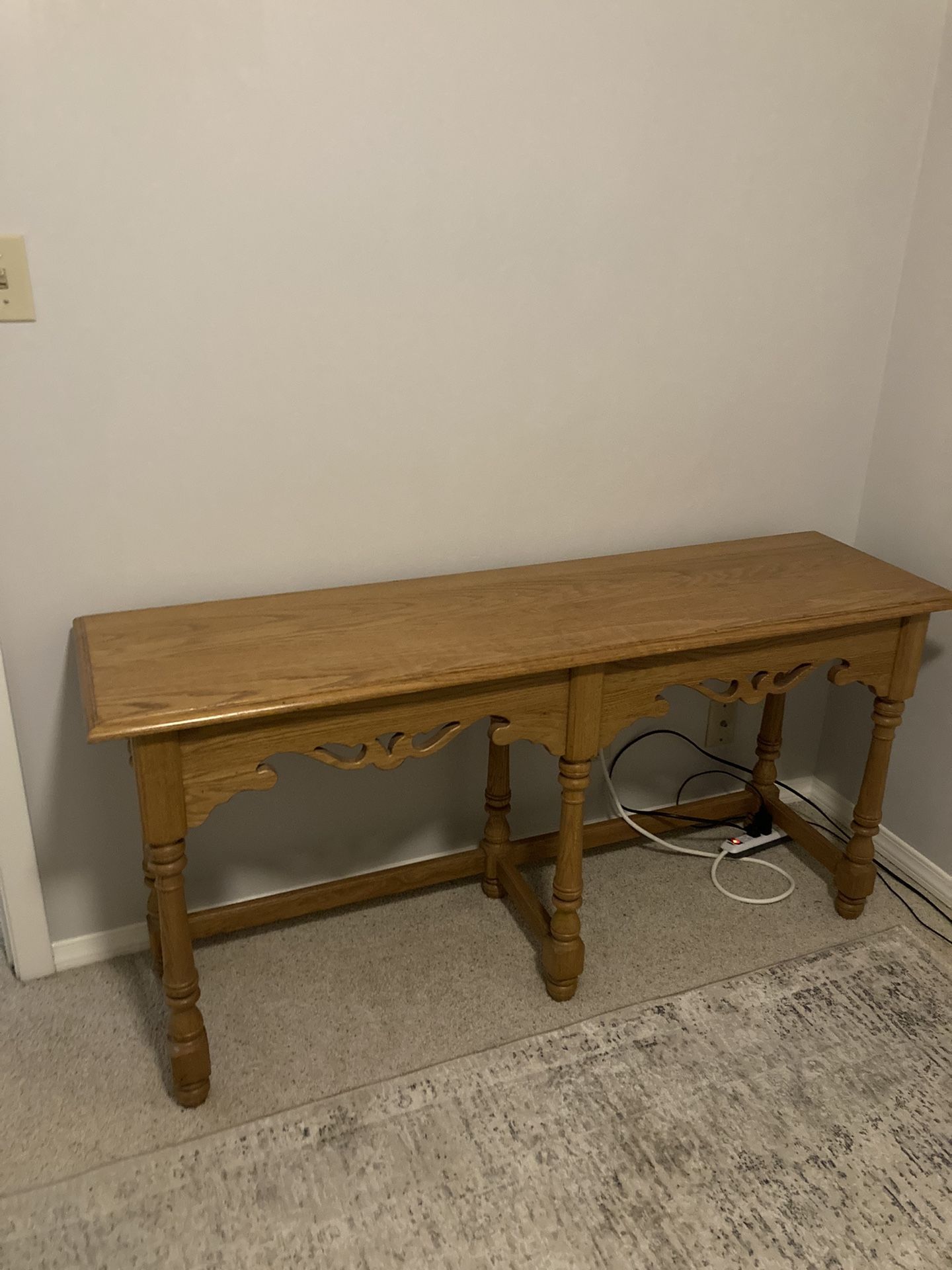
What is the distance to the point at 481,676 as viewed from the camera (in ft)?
4.83

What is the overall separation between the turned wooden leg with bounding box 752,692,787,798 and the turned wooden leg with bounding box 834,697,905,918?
0.89 ft

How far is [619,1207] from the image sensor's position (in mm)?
1444

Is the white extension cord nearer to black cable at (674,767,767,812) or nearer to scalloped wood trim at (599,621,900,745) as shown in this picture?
black cable at (674,767,767,812)

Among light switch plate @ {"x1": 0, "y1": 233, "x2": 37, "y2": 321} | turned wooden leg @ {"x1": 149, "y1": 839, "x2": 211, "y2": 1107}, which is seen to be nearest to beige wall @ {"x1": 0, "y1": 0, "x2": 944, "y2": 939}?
light switch plate @ {"x1": 0, "y1": 233, "x2": 37, "y2": 321}

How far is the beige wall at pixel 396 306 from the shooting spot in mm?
1496

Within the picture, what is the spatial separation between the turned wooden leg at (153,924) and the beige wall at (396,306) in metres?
0.07

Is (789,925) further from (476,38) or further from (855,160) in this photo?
(476,38)

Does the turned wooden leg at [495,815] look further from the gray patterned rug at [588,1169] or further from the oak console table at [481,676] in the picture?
the gray patterned rug at [588,1169]

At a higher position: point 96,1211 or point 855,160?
point 855,160

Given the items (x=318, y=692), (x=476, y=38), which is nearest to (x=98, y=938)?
(x=318, y=692)

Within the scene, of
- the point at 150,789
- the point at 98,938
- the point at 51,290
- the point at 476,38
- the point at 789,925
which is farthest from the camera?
the point at 789,925

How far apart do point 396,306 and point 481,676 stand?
2.16 ft

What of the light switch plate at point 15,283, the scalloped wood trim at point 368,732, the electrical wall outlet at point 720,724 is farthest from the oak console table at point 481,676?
the light switch plate at point 15,283

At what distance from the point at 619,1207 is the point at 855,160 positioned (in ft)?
6.04
